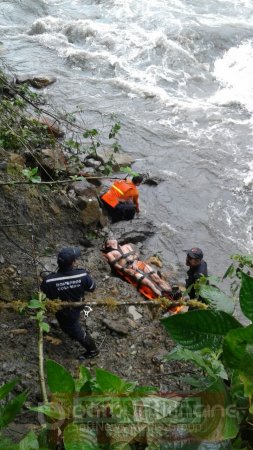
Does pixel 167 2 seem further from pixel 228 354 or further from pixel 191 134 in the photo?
pixel 228 354

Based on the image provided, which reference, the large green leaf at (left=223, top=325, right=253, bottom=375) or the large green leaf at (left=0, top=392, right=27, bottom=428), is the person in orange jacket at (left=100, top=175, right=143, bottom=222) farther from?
the large green leaf at (left=223, top=325, right=253, bottom=375)

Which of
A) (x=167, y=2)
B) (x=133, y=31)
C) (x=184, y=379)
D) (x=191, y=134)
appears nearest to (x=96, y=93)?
(x=191, y=134)

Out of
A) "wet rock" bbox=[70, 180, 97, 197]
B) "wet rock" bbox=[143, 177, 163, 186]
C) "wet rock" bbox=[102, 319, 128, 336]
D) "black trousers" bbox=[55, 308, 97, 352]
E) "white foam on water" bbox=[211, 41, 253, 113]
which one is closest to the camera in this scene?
"black trousers" bbox=[55, 308, 97, 352]

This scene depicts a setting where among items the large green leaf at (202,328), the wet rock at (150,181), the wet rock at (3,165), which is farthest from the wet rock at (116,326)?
the wet rock at (150,181)

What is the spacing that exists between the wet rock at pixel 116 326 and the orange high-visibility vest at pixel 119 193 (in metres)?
3.17

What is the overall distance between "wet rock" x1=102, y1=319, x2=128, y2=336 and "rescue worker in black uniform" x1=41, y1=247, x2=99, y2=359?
12.5 inches

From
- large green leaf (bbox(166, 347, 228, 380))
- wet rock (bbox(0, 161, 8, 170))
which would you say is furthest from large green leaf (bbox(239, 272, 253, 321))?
wet rock (bbox(0, 161, 8, 170))

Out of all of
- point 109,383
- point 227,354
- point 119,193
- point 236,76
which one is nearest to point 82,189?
point 119,193

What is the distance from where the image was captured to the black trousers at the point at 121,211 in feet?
26.0

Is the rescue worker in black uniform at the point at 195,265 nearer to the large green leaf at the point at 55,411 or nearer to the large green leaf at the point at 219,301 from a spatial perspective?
the large green leaf at the point at 219,301

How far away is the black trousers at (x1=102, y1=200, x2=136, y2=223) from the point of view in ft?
26.0

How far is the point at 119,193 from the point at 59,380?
22.3ft

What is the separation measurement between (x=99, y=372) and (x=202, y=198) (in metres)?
8.25

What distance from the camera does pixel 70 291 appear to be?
15.2 feet
